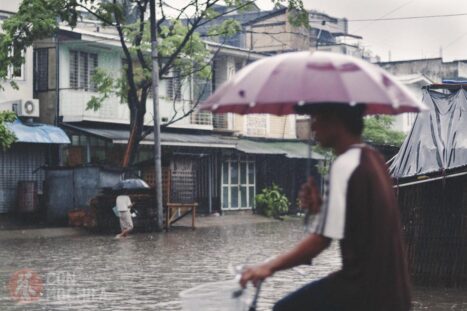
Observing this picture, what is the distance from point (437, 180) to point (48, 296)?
5.29m

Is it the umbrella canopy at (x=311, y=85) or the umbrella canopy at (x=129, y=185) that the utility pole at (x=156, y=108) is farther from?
the umbrella canopy at (x=311, y=85)

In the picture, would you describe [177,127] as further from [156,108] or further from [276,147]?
[156,108]

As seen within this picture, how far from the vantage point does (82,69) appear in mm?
33625

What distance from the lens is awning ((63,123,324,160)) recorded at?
1266 inches

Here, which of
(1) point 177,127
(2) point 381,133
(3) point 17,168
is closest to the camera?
(3) point 17,168

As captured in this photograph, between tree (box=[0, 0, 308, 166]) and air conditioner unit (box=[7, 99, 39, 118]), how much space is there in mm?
1301

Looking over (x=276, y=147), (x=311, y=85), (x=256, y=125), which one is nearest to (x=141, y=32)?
(x=276, y=147)

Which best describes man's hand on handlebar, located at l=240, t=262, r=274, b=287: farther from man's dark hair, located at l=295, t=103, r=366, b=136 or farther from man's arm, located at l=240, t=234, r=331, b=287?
man's dark hair, located at l=295, t=103, r=366, b=136

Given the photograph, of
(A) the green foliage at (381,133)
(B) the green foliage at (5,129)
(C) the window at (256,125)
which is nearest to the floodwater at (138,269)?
(B) the green foliage at (5,129)

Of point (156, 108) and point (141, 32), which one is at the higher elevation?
point (141, 32)

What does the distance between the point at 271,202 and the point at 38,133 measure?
11.1m

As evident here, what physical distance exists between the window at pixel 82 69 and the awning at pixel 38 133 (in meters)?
2.56

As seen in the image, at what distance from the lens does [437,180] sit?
491 inches

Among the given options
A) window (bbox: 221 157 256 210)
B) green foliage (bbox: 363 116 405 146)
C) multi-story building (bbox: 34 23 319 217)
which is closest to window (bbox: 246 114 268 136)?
multi-story building (bbox: 34 23 319 217)
